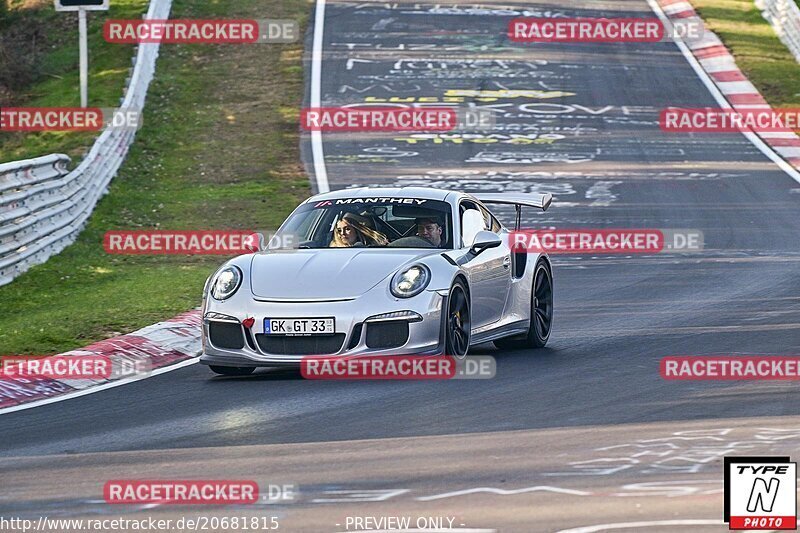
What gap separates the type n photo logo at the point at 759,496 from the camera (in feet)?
19.0

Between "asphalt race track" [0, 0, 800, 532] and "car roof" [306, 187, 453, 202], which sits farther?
"car roof" [306, 187, 453, 202]

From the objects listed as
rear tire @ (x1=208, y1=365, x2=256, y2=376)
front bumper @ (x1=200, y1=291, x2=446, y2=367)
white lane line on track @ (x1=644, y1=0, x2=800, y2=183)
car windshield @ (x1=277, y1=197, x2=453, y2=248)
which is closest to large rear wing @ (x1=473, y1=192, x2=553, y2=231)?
car windshield @ (x1=277, y1=197, x2=453, y2=248)

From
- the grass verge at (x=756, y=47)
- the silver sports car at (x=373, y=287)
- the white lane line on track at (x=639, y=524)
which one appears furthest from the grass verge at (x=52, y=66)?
the white lane line on track at (x=639, y=524)

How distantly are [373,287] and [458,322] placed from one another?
791mm

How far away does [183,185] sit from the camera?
23.8 meters

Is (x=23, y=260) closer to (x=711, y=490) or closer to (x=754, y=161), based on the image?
(x=711, y=490)

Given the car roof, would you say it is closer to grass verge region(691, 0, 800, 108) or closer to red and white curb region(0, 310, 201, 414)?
red and white curb region(0, 310, 201, 414)

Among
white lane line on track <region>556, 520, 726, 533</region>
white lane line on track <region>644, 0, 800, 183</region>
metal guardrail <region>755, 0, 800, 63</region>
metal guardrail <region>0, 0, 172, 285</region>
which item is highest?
metal guardrail <region>755, 0, 800, 63</region>

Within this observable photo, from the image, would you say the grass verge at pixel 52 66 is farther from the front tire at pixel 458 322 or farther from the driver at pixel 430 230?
the front tire at pixel 458 322

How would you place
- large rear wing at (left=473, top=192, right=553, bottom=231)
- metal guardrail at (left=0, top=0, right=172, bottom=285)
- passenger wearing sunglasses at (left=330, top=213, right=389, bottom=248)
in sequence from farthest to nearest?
metal guardrail at (left=0, top=0, right=172, bottom=285) < large rear wing at (left=473, top=192, right=553, bottom=231) < passenger wearing sunglasses at (left=330, top=213, right=389, bottom=248)

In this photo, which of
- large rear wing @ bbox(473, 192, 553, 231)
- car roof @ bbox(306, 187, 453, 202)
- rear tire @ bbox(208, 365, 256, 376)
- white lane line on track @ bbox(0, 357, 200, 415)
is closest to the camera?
white lane line on track @ bbox(0, 357, 200, 415)

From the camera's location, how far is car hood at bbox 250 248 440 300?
9.99m

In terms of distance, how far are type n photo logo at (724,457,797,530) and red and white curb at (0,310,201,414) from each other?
489 cm

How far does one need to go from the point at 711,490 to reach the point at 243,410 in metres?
3.31
